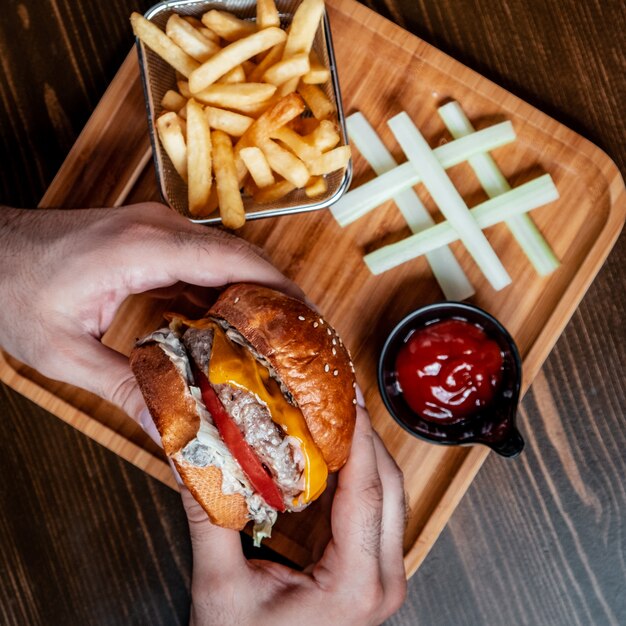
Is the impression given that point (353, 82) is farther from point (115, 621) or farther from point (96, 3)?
point (115, 621)

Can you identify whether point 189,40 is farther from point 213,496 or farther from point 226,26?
point 213,496

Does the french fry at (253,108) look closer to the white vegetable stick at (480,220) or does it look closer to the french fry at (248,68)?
the french fry at (248,68)

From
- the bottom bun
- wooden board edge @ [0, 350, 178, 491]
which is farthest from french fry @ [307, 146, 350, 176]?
wooden board edge @ [0, 350, 178, 491]

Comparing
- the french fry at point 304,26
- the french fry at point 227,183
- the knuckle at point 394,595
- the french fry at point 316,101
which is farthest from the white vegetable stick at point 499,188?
the knuckle at point 394,595

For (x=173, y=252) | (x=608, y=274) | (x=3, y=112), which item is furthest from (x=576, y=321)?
(x=3, y=112)

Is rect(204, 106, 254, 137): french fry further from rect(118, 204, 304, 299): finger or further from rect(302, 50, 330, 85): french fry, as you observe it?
rect(118, 204, 304, 299): finger
